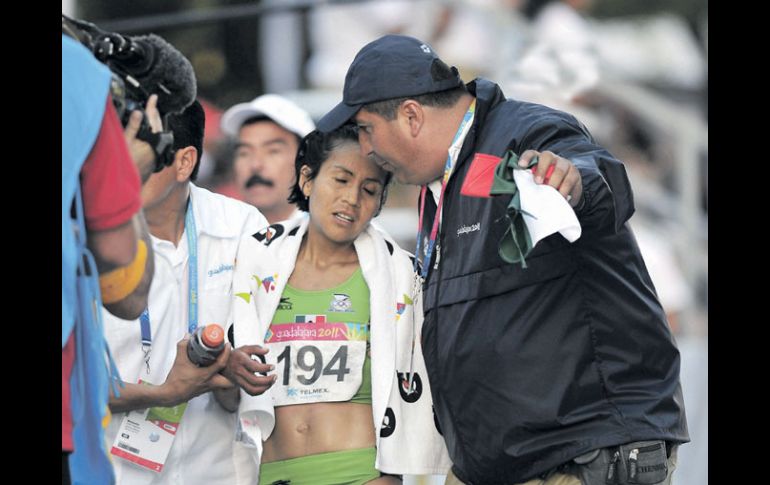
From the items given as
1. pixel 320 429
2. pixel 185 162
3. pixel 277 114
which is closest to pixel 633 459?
pixel 320 429

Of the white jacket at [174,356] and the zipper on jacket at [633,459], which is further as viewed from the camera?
the white jacket at [174,356]

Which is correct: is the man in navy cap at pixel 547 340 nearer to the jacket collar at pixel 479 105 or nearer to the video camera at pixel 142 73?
the jacket collar at pixel 479 105

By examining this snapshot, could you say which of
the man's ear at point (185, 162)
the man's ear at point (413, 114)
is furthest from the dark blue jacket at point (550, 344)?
the man's ear at point (185, 162)

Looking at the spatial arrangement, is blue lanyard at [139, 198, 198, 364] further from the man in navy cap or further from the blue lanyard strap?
the man in navy cap

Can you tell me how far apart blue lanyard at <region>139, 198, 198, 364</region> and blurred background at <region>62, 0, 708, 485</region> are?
13.3 feet

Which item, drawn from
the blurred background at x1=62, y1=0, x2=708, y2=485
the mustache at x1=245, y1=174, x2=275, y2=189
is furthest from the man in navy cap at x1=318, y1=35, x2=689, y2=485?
the blurred background at x1=62, y1=0, x2=708, y2=485

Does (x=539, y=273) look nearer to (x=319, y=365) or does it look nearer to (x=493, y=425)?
(x=493, y=425)

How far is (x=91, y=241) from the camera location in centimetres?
284

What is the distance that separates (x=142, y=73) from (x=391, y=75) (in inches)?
38.6

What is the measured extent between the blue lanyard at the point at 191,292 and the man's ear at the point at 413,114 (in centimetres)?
93

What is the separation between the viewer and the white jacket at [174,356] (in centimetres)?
415

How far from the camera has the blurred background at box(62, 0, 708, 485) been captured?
338 inches

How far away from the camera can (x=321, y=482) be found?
13.4ft
